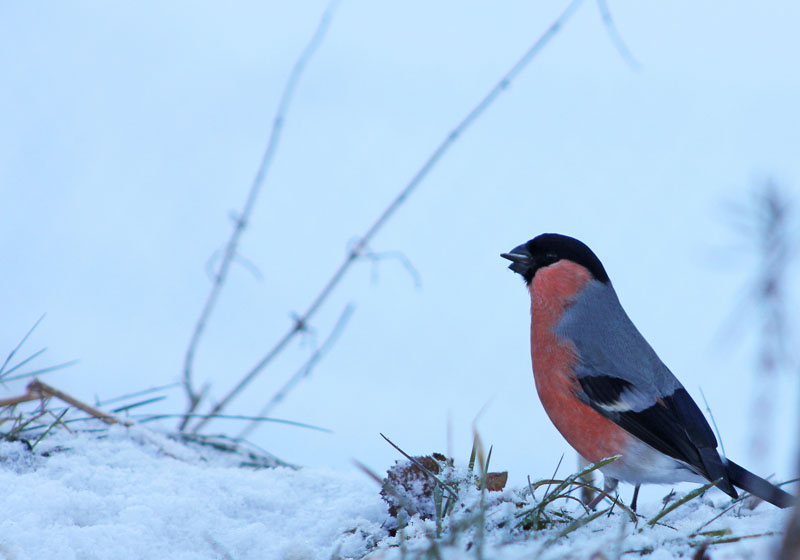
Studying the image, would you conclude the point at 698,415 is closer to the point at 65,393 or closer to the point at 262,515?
the point at 262,515

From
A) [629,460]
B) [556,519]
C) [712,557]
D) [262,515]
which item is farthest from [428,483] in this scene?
[629,460]

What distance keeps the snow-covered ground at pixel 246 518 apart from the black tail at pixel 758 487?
0.11 meters

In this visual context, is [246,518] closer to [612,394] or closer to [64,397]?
[64,397]

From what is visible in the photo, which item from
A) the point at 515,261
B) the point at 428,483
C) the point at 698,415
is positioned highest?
the point at 515,261

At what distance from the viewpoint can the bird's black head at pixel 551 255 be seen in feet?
12.7

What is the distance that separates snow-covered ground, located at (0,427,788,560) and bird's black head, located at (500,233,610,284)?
123 cm

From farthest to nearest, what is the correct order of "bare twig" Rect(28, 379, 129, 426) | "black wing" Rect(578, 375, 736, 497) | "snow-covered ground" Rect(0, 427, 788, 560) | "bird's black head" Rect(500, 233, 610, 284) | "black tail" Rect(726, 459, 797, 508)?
"bird's black head" Rect(500, 233, 610, 284)
"black wing" Rect(578, 375, 736, 497)
"bare twig" Rect(28, 379, 129, 426)
"black tail" Rect(726, 459, 797, 508)
"snow-covered ground" Rect(0, 427, 788, 560)

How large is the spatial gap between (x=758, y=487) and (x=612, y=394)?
66cm

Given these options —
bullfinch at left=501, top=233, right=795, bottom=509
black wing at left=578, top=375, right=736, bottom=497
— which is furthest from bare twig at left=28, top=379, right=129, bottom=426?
black wing at left=578, top=375, right=736, bottom=497

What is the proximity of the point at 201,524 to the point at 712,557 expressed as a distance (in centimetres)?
144

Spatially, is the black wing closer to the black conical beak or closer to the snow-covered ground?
the snow-covered ground

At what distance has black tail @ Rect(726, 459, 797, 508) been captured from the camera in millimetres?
2717

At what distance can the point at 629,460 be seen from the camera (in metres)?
3.14

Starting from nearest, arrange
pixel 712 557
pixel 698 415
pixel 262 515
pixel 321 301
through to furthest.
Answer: pixel 712 557 < pixel 262 515 < pixel 698 415 < pixel 321 301
